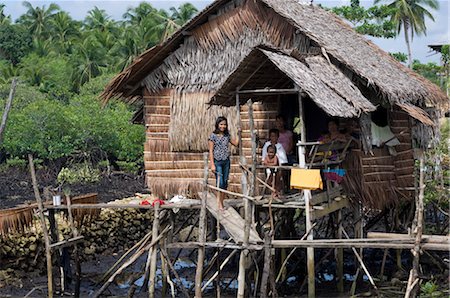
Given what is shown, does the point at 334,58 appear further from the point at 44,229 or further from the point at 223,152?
the point at 44,229

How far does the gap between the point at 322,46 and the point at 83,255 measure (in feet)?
22.0

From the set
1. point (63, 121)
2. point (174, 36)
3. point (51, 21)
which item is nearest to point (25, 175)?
point (63, 121)

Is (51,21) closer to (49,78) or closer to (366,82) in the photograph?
(49,78)

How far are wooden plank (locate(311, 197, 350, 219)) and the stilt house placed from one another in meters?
0.25

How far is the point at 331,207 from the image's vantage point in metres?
10.6

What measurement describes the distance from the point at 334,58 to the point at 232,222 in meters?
3.45

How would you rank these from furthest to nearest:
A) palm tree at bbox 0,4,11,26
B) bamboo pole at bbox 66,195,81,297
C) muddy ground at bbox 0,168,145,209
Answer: palm tree at bbox 0,4,11,26
muddy ground at bbox 0,168,145,209
bamboo pole at bbox 66,195,81,297

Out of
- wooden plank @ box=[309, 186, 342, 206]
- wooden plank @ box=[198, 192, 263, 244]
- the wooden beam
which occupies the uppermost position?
the wooden beam

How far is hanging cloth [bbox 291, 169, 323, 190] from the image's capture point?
9.34 meters

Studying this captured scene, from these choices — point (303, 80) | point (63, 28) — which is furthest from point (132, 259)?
point (63, 28)

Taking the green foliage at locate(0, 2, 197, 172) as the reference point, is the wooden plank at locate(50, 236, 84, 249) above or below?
below

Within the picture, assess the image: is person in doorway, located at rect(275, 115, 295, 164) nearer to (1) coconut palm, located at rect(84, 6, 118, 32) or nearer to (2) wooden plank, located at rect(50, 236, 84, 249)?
(2) wooden plank, located at rect(50, 236, 84, 249)

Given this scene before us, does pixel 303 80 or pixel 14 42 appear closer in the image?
pixel 303 80

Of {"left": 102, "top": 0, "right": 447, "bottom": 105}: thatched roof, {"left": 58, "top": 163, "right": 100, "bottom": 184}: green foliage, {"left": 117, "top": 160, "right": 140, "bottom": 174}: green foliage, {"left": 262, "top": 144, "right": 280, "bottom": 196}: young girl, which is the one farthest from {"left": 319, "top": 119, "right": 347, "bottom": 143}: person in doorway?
{"left": 117, "top": 160, "right": 140, "bottom": 174}: green foliage
